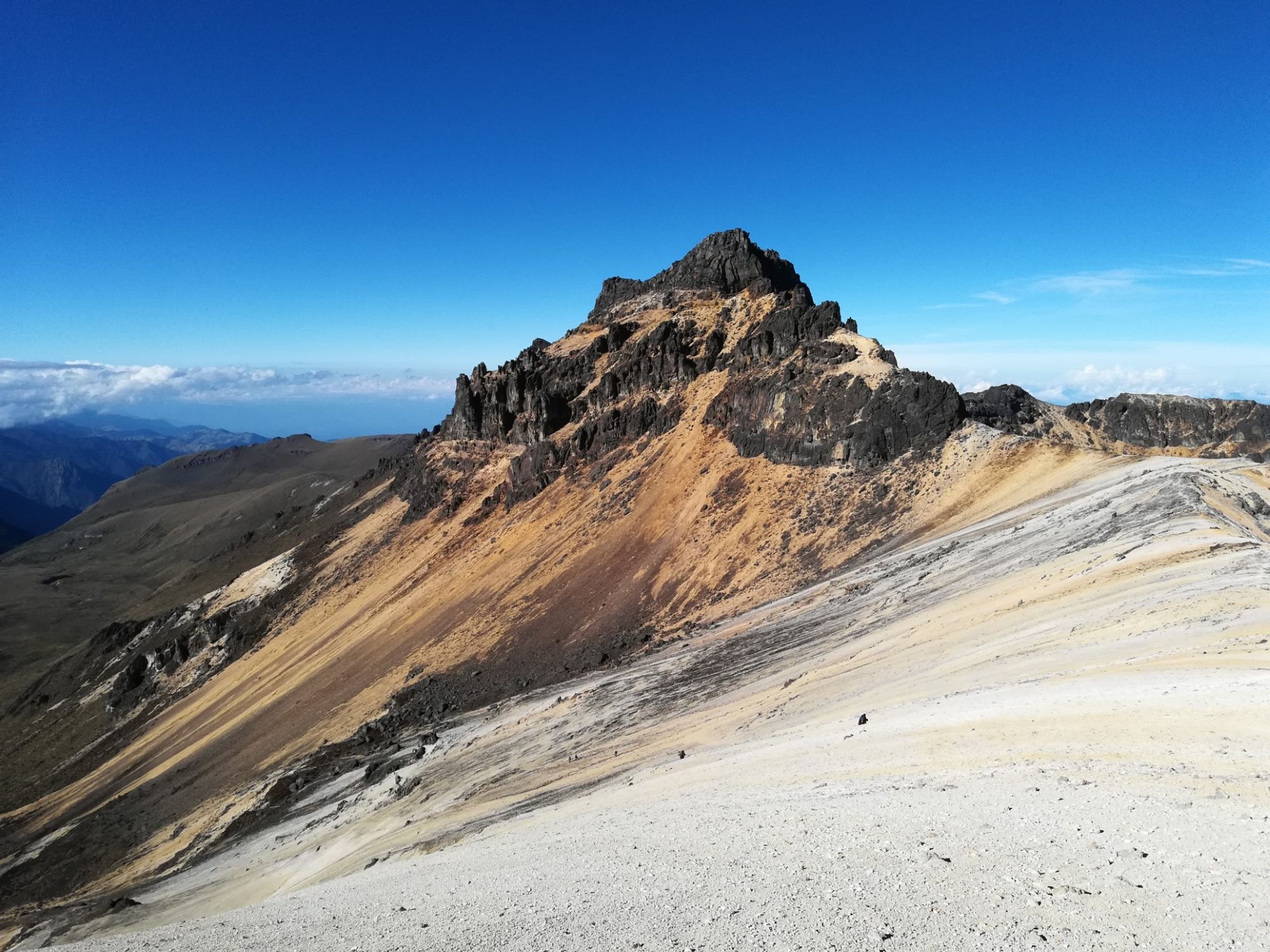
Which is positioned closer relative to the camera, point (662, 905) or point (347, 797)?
point (662, 905)

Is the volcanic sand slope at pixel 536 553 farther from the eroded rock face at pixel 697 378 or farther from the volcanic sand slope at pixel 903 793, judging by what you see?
the volcanic sand slope at pixel 903 793

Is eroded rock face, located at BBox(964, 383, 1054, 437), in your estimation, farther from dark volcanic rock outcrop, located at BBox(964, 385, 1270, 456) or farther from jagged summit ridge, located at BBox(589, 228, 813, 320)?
jagged summit ridge, located at BBox(589, 228, 813, 320)

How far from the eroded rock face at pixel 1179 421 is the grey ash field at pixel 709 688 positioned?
0.52m

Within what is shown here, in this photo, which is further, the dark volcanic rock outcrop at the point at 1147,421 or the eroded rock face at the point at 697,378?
the dark volcanic rock outcrop at the point at 1147,421

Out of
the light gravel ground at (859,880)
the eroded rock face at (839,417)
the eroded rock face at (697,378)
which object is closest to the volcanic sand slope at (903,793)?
the light gravel ground at (859,880)

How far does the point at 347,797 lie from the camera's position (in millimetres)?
38000

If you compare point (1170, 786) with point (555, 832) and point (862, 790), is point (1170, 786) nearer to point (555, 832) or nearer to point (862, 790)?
point (862, 790)

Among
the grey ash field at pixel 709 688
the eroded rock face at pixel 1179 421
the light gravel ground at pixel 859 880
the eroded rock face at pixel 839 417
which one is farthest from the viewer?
the eroded rock face at pixel 1179 421

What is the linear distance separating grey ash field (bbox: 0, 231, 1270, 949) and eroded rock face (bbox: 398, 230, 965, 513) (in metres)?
0.49

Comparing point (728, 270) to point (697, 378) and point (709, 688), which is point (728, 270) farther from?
point (709, 688)

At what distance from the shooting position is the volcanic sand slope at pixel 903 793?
32.6 ft

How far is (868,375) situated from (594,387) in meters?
38.7

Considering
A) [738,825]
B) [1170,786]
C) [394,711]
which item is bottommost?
[394,711]

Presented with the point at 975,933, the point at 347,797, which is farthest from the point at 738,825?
the point at 347,797
